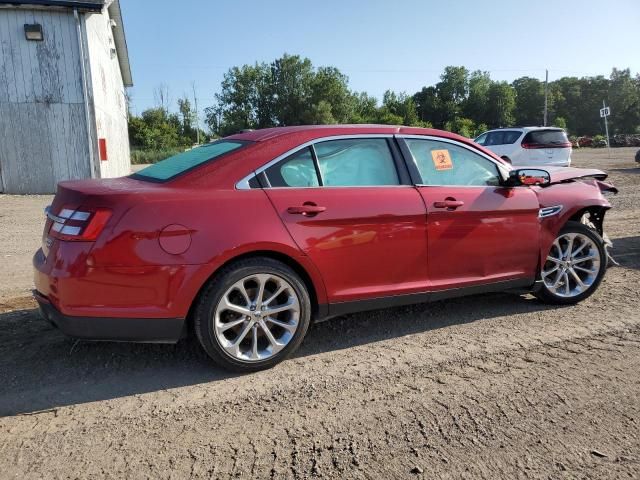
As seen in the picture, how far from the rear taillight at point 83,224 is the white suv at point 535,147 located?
1406cm

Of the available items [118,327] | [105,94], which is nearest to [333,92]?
[105,94]

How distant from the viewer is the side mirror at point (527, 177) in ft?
14.1

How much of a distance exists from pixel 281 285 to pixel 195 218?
71 centimetres

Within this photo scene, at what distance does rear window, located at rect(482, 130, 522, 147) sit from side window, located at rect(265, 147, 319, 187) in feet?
44.2

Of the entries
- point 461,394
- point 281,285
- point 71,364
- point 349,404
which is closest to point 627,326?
point 461,394

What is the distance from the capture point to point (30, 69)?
14.0m

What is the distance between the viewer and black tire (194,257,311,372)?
126 inches

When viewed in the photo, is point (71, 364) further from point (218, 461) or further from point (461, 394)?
point (461, 394)

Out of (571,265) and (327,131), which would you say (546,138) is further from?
(327,131)

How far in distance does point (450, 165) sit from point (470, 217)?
1.51ft

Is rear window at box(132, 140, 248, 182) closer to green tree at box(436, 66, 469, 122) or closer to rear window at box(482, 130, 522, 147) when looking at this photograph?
rear window at box(482, 130, 522, 147)

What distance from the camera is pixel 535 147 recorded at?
50.6ft

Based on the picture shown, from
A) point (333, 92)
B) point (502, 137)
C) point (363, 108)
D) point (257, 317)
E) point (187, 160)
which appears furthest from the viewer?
point (363, 108)

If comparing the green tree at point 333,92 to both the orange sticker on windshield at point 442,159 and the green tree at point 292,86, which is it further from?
the orange sticker on windshield at point 442,159
